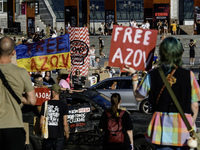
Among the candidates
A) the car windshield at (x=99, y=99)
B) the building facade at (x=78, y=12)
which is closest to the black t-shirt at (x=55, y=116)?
the car windshield at (x=99, y=99)

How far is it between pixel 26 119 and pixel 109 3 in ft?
133

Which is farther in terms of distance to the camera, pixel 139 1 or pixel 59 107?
pixel 139 1

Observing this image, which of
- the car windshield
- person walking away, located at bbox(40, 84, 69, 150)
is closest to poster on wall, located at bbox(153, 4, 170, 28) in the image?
the car windshield

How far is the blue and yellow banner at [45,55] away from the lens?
1194cm

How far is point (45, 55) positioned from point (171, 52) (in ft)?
26.4

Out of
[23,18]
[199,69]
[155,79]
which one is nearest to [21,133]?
[155,79]

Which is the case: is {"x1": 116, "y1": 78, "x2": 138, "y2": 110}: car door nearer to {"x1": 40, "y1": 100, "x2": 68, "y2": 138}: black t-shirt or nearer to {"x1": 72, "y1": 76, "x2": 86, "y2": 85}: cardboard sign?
{"x1": 72, "y1": 76, "x2": 86, "y2": 85}: cardboard sign

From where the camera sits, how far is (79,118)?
923cm

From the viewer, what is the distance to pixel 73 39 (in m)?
16.4

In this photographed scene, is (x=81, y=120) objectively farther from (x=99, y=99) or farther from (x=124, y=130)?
(x=124, y=130)

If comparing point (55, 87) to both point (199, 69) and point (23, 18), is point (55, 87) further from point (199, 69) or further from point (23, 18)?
point (23, 18)

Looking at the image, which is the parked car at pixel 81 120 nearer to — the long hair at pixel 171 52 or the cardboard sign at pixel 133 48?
the cardboard sign at pixel 133 48

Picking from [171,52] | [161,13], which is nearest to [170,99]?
[171,52]

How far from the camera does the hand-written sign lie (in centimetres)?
914
